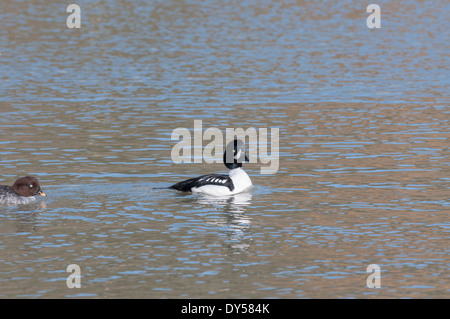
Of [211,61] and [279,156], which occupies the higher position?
[211,61]

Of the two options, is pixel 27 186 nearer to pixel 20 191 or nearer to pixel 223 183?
pixel 20 191

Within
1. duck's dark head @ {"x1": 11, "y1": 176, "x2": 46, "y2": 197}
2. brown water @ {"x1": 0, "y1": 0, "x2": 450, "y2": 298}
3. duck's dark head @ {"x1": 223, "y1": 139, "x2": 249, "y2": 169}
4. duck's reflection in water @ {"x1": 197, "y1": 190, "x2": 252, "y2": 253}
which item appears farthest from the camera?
duck's dark head @ {"x1": 223, "y1": 139, "x2": 249, "y2": 169}

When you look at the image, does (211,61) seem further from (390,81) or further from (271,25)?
(271,25)

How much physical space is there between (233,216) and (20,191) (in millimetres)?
4475

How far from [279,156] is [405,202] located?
5827mm

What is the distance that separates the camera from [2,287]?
1401cm

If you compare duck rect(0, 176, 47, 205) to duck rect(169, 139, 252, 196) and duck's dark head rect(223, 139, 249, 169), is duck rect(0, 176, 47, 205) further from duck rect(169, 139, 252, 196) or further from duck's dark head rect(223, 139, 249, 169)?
duck's dark head rect(223, 139, 249, 169)

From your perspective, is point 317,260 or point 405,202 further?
point 405,202

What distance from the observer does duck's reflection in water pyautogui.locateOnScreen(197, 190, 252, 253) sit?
651 inches

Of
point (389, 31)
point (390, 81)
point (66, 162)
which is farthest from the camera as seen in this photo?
point (389, 31)

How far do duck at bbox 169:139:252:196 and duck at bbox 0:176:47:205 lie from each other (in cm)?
315

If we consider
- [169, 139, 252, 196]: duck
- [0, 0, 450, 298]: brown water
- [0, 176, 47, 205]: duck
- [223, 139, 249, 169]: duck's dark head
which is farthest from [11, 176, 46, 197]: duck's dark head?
[223, 139, 249, 169]: duck's dark head

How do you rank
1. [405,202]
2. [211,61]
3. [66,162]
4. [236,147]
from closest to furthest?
[405,202] → [236,147] → [66,162] → [211,61]
